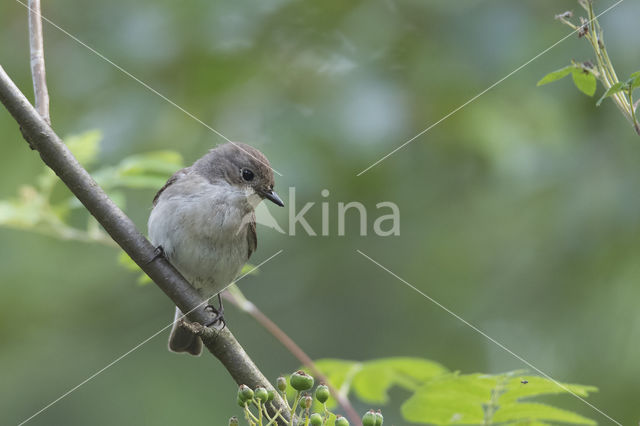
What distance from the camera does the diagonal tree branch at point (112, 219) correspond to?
110 inches

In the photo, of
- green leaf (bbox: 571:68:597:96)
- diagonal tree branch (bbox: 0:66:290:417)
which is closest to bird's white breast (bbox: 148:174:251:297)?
diagonal tree branch (bbox: 0:66:290:417)

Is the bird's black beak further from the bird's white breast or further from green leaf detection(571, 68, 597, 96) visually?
green leaf detection(571, 68, 597, 96)

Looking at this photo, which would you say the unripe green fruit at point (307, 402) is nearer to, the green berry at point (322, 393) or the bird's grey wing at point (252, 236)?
the green berry at point (322, 393)

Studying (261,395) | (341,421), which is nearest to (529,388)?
(341,421)

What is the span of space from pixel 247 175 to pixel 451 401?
271 cm

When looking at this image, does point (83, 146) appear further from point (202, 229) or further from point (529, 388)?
point (529, 388)

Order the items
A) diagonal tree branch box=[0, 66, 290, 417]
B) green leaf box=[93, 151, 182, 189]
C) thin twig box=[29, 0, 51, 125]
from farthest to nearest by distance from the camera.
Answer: green leaf box=[93, 151, 182, 189]
thin twig box=[29, 0, 51, 125]
diagonal tree branch box=[0, 66, 290, 417]

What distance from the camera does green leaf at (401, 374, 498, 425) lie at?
242 centimetres

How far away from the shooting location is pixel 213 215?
4.64 meters

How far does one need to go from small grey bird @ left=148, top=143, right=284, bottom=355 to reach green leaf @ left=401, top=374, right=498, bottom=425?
2.30 m

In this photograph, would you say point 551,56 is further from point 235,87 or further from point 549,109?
point 235,87

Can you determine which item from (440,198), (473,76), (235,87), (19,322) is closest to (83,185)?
(235,87)

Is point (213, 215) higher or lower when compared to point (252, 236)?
higher

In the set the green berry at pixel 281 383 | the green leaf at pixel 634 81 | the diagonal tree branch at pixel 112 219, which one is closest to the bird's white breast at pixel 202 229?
the diagonal tree branch at pixel 112 219
